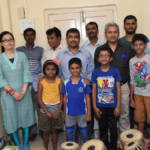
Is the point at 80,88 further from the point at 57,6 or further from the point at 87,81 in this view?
the point at 57,6

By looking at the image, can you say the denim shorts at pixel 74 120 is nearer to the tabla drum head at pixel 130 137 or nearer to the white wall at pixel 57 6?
the tabla drum head at pixel 130 137

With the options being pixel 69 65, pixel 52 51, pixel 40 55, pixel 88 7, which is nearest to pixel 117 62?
pixel 69 65

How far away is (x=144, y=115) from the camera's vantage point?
236cm

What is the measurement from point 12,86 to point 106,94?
1.12 meters

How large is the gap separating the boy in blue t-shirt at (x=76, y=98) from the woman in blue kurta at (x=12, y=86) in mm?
530

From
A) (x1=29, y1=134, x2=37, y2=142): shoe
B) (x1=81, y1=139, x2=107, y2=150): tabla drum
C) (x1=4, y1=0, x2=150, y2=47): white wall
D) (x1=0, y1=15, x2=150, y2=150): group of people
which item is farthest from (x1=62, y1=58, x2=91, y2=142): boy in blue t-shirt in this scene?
(x1=4, y1=0, x2=150, y2=47): white wall

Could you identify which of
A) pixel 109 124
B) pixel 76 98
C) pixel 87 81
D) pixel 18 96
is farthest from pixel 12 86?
pixel 109 124

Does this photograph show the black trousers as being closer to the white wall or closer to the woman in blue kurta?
the woman in blue kurta

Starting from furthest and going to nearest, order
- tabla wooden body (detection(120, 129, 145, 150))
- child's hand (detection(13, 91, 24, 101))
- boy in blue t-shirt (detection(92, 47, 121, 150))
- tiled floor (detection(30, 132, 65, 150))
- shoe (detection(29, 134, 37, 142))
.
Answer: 1. shoe (detection(29, 134, 37, 142))
2. tiled floor (detection(30, 132, 65, 150))
3. child's hand (detection(13, 91, 24, 101))
4. boy in blue t-shirt (detection(92, 47, 121, 150))
5. tabla wooden body (detection(120, 129, 145, 150))

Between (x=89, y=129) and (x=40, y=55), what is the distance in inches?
50.4

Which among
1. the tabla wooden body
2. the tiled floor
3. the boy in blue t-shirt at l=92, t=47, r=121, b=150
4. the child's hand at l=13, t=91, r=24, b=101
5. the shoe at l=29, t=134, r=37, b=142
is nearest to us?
the tabla wooden body

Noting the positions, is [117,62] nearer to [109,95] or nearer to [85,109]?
[109,95]

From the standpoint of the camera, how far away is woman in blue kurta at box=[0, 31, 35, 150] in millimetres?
2283

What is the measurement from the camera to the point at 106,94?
217 cm
